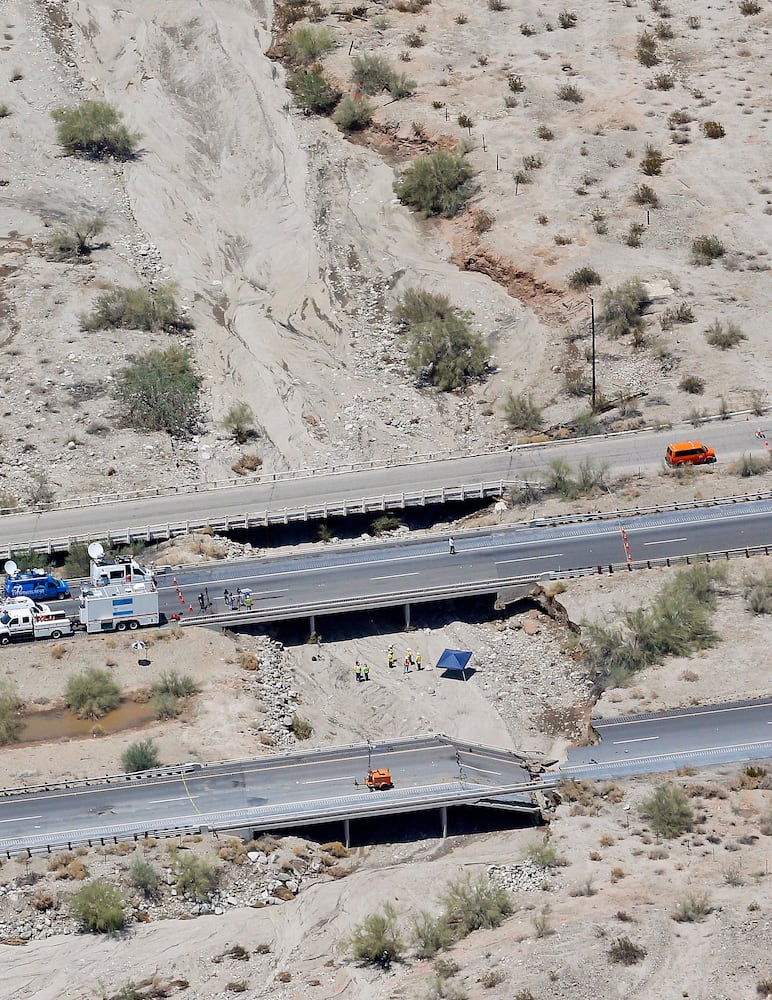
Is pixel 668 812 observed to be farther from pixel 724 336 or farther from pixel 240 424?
pixel 724 336


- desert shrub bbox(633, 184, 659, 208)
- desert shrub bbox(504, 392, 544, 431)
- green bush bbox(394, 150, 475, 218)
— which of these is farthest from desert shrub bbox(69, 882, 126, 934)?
desert shrub bbox(633, 184, 659, 208)

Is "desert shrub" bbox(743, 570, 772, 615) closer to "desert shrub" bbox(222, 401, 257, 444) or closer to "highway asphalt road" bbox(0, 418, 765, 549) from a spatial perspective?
"highway asphalt road" bbox(0, 418, 765, 549)

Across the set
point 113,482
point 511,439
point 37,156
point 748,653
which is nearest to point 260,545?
point 113,482

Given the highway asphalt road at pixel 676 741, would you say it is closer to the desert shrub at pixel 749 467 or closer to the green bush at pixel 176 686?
the green bush at pixel 176 686

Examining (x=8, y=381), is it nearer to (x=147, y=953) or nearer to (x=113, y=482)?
(x=113, y=482)

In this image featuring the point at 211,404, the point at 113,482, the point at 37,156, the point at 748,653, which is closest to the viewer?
the point at 748,653

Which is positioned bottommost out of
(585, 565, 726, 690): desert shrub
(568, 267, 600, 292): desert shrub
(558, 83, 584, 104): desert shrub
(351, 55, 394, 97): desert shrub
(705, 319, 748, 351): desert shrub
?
(585, 565, 726, 690): desert shrub
